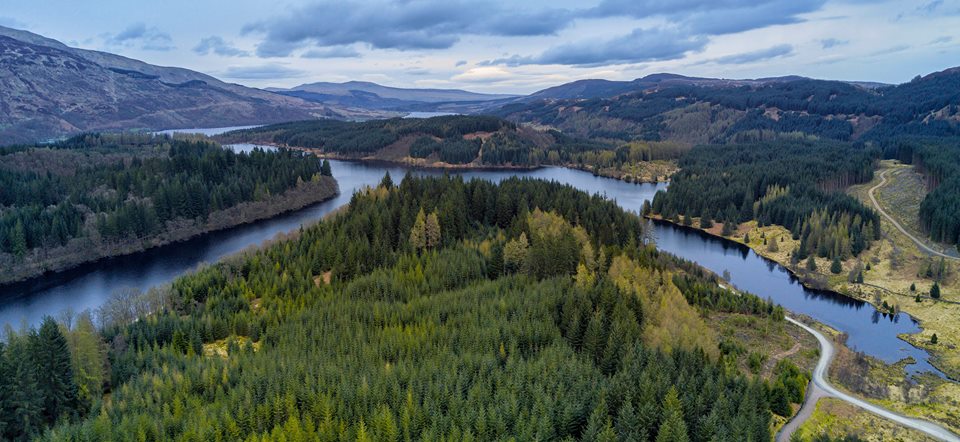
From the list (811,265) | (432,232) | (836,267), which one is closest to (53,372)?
(432,232)

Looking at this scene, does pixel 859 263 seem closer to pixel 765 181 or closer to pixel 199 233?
pixel 765 181

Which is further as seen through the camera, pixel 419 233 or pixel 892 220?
pixel 892 220

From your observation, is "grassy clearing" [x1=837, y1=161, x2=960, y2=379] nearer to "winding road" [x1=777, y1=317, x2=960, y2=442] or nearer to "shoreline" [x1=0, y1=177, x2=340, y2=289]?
"winding road" [x1=777, y1=317, x2=960, y2=442]

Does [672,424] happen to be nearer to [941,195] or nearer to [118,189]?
[941,195]

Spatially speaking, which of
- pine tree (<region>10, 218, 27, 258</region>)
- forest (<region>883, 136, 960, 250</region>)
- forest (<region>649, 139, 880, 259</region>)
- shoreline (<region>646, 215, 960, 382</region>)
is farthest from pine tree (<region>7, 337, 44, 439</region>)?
forest (<region>883, 136, 960, 250</region>)

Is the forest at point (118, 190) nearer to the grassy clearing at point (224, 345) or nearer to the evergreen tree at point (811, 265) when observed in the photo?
the grassy clearing at point (224, 345)

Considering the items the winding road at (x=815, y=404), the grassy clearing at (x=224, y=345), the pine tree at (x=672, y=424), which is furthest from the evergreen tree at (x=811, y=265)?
the grassy clearing at (x=224, y=345)
